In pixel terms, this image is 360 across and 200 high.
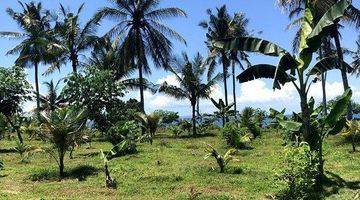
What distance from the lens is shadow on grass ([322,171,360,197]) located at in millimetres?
15477

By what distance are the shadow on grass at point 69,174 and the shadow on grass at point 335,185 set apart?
9174 mm

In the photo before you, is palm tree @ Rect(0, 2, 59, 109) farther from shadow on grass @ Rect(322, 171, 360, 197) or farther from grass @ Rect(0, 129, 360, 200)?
shadow on grass @ Rect(322, 171, 360, 197)

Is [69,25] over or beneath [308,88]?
over

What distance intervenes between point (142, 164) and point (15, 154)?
9970 mm

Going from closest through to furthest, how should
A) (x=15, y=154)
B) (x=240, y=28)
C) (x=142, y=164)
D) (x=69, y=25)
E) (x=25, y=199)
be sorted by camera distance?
(x=25, y=199)
(x=142, y=164)
(x=15, y=154)
(x=69, y=25)
(x=240, y=28)

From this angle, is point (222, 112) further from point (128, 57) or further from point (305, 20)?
point (305, 20)

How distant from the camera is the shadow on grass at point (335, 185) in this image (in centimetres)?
1548

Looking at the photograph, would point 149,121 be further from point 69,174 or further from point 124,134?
point 69,174

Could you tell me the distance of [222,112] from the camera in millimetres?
41188

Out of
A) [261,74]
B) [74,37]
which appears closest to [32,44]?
[74,37]

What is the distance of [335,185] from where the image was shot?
16.0 m

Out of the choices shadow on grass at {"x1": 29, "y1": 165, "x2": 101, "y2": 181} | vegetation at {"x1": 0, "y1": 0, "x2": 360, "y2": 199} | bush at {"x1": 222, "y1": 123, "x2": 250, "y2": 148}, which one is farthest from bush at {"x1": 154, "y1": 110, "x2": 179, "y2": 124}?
shadow on grass at {"x1": 29, "y1": 165, "x2": 101, "y2": 181}

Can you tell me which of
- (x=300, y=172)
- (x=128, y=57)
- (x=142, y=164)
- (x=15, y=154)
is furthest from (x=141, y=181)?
(x=128, y=57)

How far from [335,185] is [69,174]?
35.1ft
